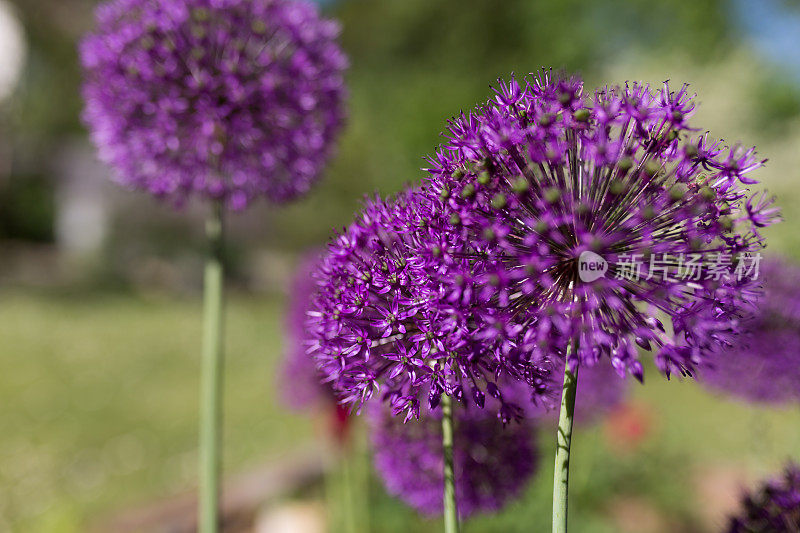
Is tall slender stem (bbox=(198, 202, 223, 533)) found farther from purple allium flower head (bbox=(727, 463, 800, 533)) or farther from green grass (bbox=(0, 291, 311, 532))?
green grass (bbox=(0, 291, 311, 532))

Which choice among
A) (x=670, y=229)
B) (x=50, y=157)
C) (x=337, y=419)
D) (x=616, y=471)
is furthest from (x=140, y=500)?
(x=50, y=157)

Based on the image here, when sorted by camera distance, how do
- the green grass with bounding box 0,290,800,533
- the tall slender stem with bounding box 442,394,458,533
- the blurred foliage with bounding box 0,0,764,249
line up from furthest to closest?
1. the blurred foliage with bounding box 0,0,764,249
2. the green grass with bounding box 0,290,800,533
3. the tall slender stem with bounding box 442,394,458,533

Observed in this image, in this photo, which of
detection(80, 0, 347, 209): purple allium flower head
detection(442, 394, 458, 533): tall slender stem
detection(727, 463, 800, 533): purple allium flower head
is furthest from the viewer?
detection(80, 0, 347, 209): purple allium flower head

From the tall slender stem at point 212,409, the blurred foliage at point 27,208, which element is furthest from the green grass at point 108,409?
the blurred foliage at point 27,208

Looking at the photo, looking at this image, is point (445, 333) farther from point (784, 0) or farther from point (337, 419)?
point (784, 0)

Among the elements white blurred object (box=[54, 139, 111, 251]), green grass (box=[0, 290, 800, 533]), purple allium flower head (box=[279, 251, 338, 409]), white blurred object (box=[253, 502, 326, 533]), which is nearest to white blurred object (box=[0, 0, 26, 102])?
white blurred object (box=[54, 139, 111, 251])

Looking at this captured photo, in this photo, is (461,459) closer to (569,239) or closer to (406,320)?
(406,320)

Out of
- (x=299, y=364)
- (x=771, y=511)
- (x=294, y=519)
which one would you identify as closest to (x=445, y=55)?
(x=294, y=519)

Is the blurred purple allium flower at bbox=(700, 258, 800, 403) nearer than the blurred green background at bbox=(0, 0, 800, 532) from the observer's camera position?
Yes
